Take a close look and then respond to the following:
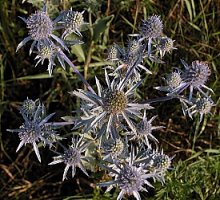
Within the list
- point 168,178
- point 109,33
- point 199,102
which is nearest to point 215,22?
point 109,33

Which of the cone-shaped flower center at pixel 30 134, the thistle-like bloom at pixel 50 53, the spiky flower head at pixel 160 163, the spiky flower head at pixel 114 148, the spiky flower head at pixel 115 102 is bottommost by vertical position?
the spiky flower head at pixel 160 163

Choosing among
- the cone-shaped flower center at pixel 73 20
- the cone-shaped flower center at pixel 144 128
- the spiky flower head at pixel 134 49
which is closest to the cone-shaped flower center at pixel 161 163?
the cone-shaped flower center at pixel 144 128

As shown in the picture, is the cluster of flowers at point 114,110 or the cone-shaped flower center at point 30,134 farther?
the cone-shaped flower center at point 30,134

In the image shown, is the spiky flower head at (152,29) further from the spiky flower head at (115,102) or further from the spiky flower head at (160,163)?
the spiky flower head at (160,163)

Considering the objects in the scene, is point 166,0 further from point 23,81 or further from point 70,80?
point 23,81

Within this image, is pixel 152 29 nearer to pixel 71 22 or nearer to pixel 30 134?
pixel 71 22
